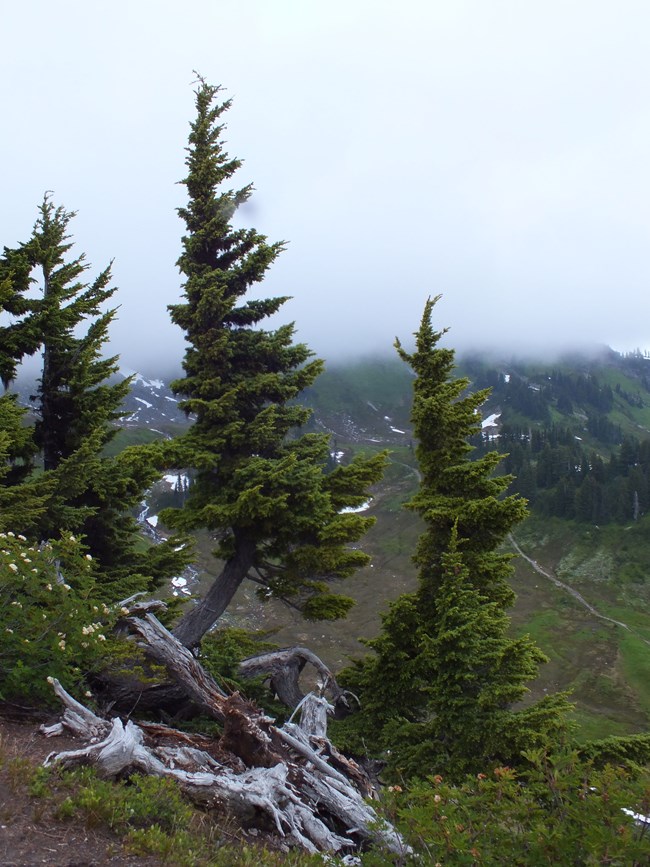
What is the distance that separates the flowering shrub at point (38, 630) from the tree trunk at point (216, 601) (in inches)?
266

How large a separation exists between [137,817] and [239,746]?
2894mm

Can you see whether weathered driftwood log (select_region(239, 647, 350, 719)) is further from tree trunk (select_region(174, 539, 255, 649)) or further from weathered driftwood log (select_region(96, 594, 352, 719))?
tree trunk (select_region(174, 539, 255, 649))

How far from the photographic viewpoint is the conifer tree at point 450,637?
39.3ft

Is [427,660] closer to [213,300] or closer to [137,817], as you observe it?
[137,817]

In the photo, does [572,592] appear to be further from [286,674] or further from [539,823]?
[539,823]

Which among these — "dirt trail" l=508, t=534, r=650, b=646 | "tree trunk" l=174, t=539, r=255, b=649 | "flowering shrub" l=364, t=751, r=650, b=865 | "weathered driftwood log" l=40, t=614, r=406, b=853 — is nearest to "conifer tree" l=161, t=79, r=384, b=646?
"tree trunk" l=174, t=539, r=255, b=649

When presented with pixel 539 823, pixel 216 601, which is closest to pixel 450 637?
pixel 216 601

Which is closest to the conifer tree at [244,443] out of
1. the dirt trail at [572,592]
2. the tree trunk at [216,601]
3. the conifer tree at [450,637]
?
the tree trunk at [216,601]

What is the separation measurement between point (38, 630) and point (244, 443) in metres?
9.26

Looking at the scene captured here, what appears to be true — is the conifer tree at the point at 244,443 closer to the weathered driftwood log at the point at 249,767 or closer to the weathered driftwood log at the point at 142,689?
the weathered driftwood log at the point at 142,689

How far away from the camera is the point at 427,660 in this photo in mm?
13172

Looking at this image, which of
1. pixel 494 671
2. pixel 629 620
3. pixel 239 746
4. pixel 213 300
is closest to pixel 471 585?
pixel 494 671

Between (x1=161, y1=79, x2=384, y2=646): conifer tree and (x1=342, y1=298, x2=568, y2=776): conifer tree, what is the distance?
2173mm

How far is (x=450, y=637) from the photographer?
487 inches
